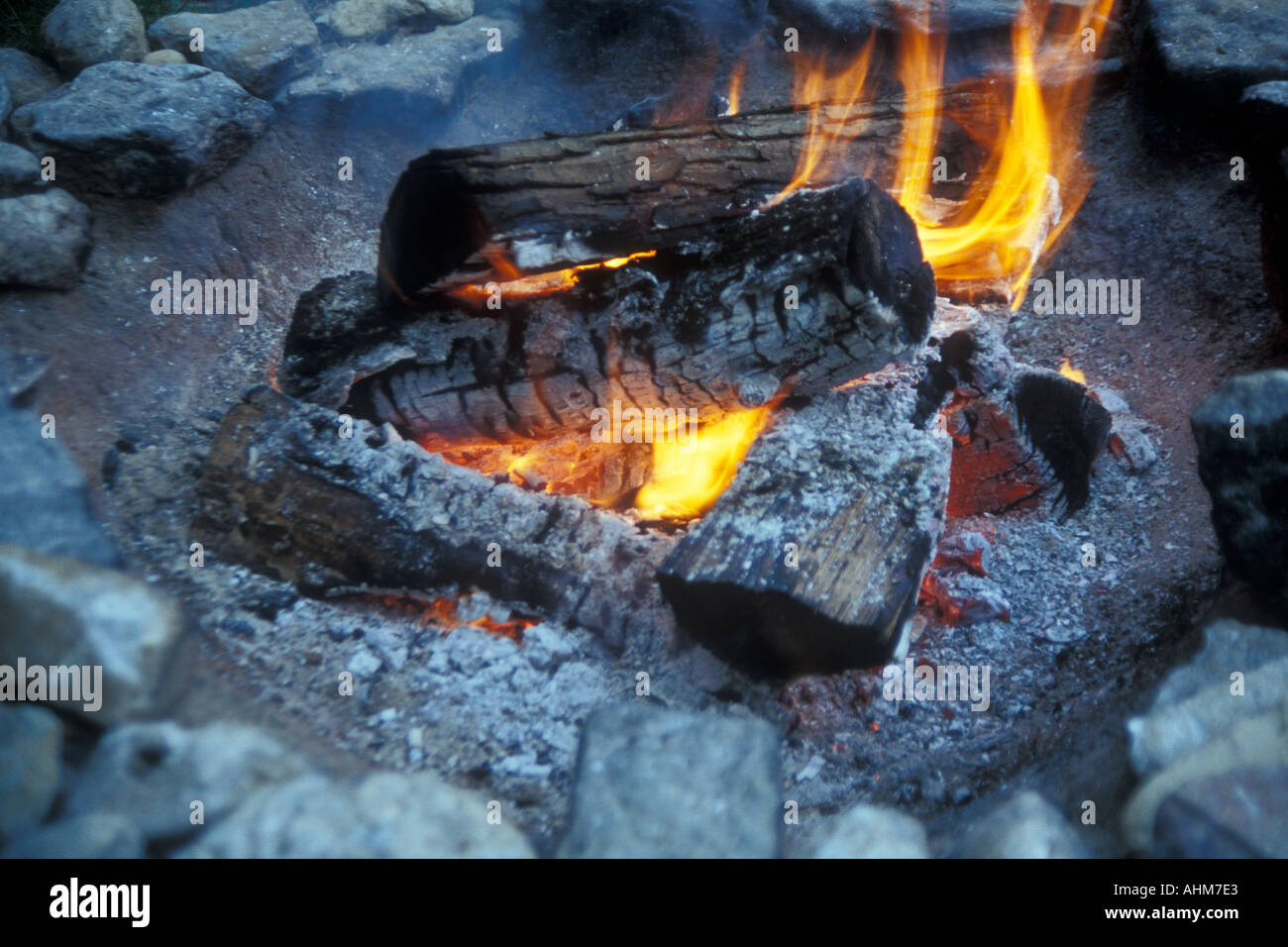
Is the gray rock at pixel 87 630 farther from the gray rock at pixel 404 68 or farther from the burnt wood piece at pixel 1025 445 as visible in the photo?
the gray rock at pixel 404 68

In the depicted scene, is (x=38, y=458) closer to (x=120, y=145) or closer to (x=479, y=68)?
(x=120, y=145)

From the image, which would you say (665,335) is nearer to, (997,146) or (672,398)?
(672,398)

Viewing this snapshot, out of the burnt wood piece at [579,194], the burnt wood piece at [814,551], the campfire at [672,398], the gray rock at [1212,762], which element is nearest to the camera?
the gray rock at [1212,762]

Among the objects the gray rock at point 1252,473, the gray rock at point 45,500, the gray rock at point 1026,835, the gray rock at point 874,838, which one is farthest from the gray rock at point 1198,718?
the gray rock at point 45,500

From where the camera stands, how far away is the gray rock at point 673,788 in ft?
4.17

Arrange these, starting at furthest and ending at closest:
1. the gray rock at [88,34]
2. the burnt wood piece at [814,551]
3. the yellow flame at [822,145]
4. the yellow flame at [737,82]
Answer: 1. the yellow flame at [737,82]
2. the gray rock at [88,34]
3. the yellow flame at [822,145]
4. the burnt wood piece at [814,551]

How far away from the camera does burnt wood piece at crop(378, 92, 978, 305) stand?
6.97 ft

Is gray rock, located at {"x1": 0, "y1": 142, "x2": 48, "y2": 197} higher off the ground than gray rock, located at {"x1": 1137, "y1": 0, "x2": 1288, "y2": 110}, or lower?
lower

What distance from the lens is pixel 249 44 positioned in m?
3.43

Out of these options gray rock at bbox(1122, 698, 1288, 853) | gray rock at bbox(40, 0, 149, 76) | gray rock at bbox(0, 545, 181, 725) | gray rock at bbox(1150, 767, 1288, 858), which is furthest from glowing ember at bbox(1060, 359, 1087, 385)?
gray rock at bbox(40, 0, 149, 76)

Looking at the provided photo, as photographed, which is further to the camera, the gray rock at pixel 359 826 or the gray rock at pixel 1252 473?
the gray rock at pixel 1252 473

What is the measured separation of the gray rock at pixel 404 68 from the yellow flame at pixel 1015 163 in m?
2.04

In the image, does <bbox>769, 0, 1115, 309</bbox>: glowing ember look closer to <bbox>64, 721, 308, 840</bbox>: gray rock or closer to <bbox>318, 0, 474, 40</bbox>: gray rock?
<bbox>318, 0, 474, 40</bbox>: gray rock

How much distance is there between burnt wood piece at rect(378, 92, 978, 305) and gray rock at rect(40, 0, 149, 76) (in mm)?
A: 2138
